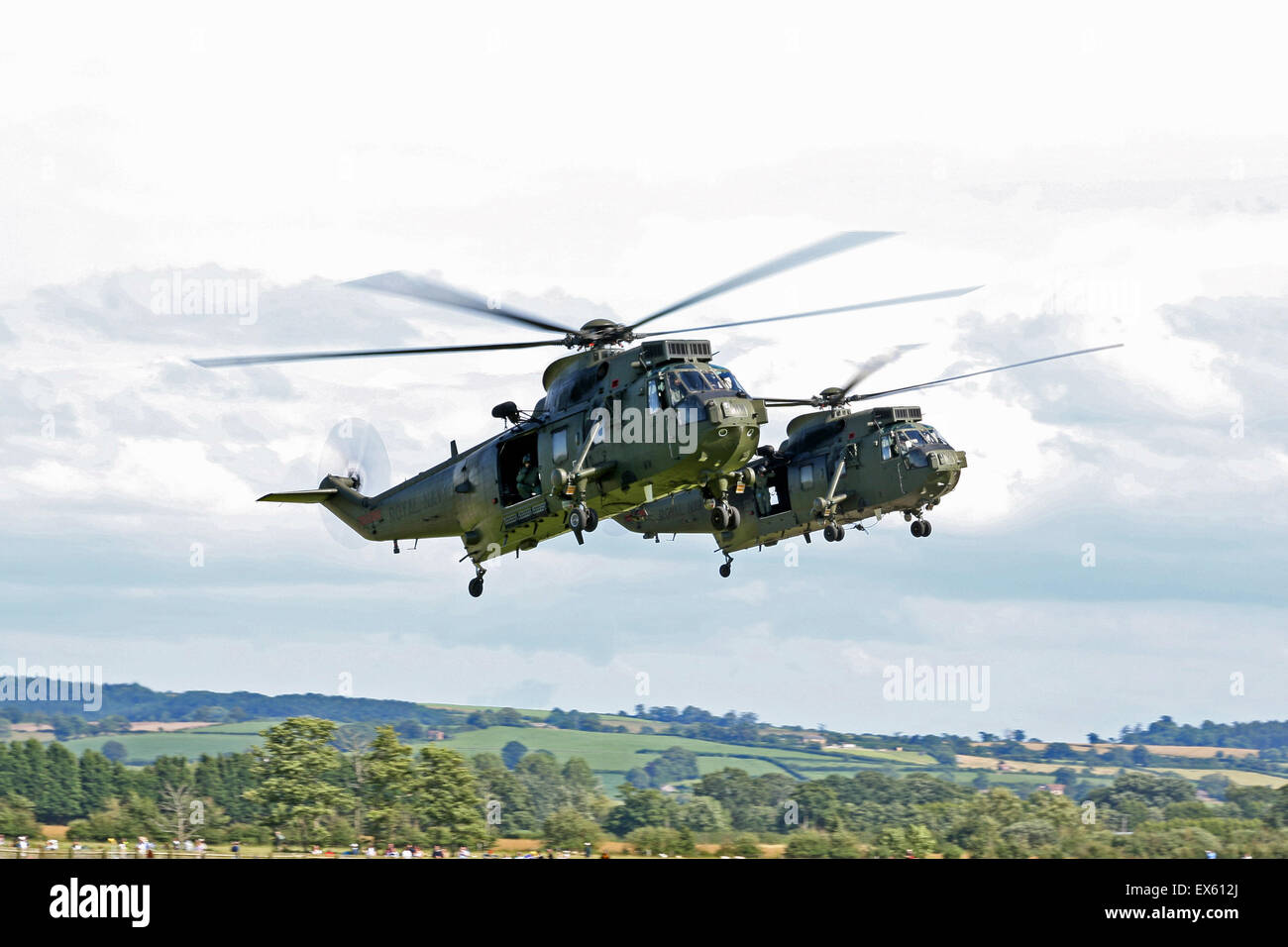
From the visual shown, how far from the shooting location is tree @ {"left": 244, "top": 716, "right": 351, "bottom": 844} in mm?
71500

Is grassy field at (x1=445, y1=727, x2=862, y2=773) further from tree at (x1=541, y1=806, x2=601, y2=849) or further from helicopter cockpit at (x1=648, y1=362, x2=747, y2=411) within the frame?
helicopter cockpit at (x1=648, y1=362, x2=747, y2=411)

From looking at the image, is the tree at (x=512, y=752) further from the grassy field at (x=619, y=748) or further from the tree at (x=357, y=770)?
the tree at (x=357, y=770)

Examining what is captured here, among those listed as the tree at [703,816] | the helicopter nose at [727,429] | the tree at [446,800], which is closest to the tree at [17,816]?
the tree at [446,800]

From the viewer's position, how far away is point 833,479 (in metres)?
47.2

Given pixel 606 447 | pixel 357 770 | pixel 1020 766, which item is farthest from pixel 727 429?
pixel 1020 766

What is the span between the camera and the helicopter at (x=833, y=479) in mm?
46531

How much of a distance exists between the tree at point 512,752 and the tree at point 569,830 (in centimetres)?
2951

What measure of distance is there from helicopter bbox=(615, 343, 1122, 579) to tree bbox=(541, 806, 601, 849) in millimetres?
23310

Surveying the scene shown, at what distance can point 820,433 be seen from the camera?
49.1 metres

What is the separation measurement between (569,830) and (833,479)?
2991 centimetres
